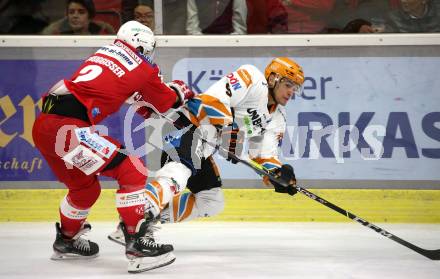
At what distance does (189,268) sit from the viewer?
4.07m

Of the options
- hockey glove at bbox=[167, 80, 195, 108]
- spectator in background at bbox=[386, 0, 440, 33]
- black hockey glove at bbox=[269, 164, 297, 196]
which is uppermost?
spectator in background at bbox=[386, 0, 440, 33]

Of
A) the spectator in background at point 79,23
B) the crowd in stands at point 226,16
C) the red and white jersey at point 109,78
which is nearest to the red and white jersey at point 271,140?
the red and white jersey at point 109,78

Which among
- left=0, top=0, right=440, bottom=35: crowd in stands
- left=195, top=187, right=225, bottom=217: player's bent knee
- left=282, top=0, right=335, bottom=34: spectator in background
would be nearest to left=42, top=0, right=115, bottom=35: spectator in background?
left=0, top=0, right=440, bottom=35: crowd in stands

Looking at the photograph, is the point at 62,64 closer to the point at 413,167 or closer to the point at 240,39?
the point at 240,39

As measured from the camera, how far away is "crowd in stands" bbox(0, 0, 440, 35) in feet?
18.6

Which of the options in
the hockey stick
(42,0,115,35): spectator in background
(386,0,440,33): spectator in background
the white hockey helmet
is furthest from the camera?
(42,0,115,35): spectator in background

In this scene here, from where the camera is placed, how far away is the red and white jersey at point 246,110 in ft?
14.3

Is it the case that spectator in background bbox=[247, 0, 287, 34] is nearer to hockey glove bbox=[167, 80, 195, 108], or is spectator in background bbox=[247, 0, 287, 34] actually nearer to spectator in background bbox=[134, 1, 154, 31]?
spectator in background bbox=[134, 1, 154, 31]

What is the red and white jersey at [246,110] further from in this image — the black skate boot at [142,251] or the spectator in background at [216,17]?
the spectator in background at [216,17]

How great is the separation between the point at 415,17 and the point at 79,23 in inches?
92.0

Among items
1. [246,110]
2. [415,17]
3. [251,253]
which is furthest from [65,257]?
[415,17]

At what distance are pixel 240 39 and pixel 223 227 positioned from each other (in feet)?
4.26

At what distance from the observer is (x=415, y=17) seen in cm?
566

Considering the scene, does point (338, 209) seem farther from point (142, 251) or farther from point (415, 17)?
point (415, 17)
